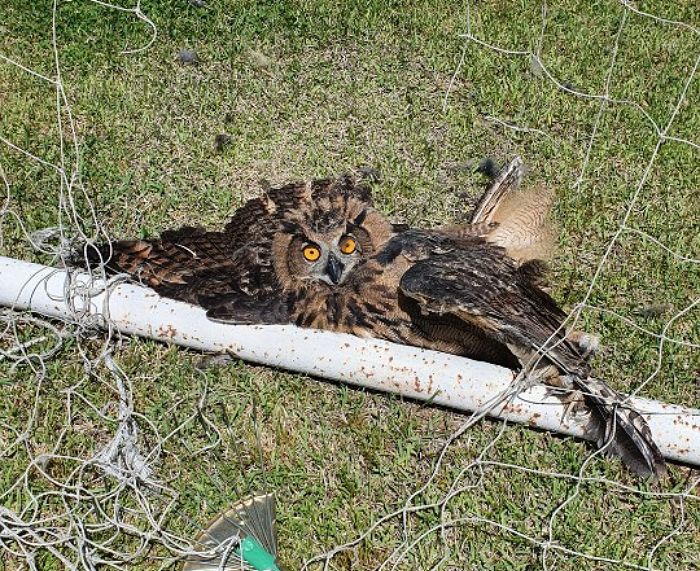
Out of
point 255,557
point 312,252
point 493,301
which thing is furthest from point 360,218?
point 255,557

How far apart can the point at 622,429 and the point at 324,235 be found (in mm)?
1571

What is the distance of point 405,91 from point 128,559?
349 cm

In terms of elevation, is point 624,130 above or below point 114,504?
above

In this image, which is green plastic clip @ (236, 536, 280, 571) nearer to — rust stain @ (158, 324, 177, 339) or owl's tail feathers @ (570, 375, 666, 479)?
rust stain @ (158, 324, 177, 339)

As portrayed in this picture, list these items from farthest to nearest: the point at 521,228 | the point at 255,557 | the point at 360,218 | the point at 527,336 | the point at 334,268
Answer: the point at 521,228, the point at 360,218, the point at 334,268, the point at 527,336, the point at 255,557

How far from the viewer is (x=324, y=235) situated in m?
4.13

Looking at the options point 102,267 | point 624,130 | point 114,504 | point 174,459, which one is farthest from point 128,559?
point 624,130

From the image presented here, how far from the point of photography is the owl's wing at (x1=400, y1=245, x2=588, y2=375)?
3508 mm

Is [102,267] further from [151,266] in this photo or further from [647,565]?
[647,565]

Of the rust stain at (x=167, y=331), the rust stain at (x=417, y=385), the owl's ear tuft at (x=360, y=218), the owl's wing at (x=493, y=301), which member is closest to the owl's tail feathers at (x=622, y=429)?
the owl's wing at (x=493, y=301)

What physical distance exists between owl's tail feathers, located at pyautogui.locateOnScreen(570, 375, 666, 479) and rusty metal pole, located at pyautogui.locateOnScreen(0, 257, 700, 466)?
5 centimetres

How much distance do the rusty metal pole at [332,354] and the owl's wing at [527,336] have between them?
0.26 ft

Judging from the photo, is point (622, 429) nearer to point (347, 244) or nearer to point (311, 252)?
point (347, 244)

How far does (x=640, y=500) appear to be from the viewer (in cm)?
357
